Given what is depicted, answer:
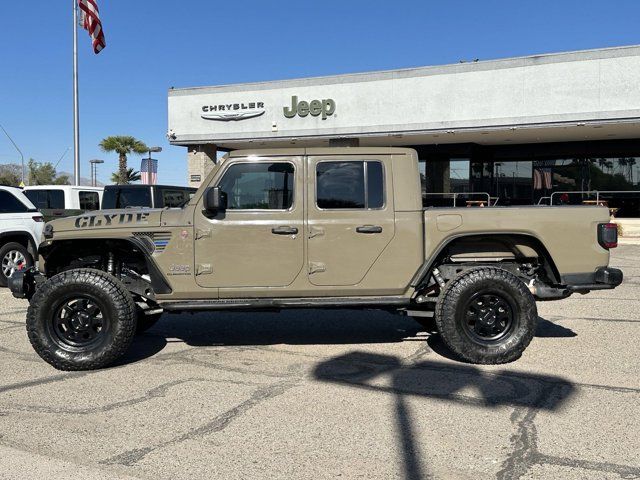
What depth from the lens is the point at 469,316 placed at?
518 centimetres

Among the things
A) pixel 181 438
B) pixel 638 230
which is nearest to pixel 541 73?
pixel 638 230

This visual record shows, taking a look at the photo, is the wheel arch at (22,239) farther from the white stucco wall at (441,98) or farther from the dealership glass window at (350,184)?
the white stucco wall at (441,98)

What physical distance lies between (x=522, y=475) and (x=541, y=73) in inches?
716

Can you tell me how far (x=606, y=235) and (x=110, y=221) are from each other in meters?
4.65

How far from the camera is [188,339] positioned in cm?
617

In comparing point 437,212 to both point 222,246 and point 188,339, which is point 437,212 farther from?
point 188,339

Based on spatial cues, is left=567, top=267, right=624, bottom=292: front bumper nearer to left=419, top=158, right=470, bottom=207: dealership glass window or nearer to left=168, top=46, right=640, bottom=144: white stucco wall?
left=168, top=46, right=640, bottom=144: white stucco wall

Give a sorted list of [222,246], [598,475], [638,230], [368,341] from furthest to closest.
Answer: [638,230] < [368,341] < [222,246] < [598,475]

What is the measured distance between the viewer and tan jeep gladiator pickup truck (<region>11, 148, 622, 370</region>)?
16.6 feet

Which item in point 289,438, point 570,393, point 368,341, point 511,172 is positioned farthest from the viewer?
point 511,172

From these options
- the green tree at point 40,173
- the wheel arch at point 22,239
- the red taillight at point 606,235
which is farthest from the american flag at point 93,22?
the green tree at point 40,173

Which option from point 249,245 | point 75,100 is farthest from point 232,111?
point 249,245

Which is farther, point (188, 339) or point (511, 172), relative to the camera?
point (511, 172)

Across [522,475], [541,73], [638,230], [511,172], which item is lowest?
[522,475]
